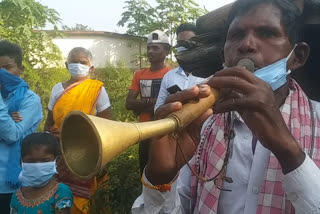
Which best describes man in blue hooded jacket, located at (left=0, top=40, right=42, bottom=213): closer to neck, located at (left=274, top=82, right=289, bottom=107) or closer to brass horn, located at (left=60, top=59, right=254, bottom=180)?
brass horn, located at (left=60, top=59, right=254, bottom=180)

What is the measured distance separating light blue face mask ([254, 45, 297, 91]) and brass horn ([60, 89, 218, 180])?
31 centimetres

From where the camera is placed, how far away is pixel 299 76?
2.05 metres

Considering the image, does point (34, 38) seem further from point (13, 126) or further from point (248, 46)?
point (248, 46)

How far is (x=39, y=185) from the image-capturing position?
3.18 metres

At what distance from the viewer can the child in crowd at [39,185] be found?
3.10 meters

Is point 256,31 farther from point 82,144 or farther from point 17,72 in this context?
point 17,72

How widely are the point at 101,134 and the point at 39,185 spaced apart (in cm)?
235

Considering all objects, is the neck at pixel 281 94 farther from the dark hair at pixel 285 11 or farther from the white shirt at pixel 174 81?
the white shirt at pixel 174 81

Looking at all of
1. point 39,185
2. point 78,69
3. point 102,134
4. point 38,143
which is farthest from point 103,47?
point 102,134

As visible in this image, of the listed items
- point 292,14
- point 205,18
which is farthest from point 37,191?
point 292,14

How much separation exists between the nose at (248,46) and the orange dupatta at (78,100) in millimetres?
2898

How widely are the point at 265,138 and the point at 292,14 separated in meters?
0.66

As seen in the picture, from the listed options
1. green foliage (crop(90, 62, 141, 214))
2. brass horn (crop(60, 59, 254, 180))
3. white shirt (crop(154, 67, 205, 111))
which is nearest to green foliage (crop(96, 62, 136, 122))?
green foliage (crop(90, 62, 141, 214))

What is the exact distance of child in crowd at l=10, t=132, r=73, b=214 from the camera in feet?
10.2
